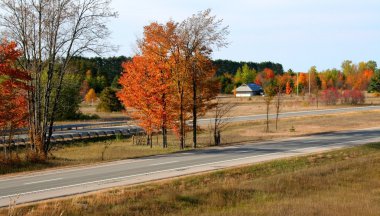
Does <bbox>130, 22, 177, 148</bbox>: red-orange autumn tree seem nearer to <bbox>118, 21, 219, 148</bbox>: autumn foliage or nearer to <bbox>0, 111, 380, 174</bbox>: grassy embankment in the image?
<bbox>118, 21, 219, 148</bbox>: autumn foliage

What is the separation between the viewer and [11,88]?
23.5 metres

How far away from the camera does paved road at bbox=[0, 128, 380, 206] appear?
16406 millimetres

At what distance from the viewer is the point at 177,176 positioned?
18969 mm

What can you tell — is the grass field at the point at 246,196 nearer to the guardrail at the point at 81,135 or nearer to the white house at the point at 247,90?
the guardrail at the point at 81,135

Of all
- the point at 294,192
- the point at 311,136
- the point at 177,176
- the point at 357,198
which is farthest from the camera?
the point at 311,136

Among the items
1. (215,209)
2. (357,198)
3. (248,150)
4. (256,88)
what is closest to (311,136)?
(248,150)

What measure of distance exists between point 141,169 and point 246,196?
704 centimetres

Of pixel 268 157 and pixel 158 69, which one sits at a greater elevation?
pixel 158 69

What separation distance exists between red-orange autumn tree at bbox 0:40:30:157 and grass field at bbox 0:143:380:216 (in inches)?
366

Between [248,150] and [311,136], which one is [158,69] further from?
[311,136]

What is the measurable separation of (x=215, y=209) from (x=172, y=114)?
1811 cm

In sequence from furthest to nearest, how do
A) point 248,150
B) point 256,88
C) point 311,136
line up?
point 256,88, point 311,136, point 248,150


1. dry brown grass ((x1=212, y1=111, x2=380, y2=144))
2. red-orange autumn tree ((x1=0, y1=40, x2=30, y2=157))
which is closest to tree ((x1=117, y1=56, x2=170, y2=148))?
red-orange autumn tree ((x1=0, y1=40, x2=30, y2=157))

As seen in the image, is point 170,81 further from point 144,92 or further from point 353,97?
point 353,97
